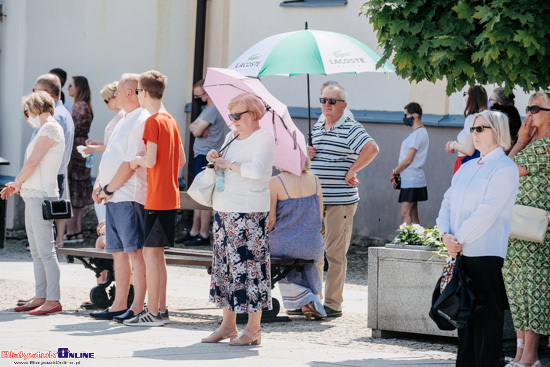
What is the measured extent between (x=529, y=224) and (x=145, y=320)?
317cm

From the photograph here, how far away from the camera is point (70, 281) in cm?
1184

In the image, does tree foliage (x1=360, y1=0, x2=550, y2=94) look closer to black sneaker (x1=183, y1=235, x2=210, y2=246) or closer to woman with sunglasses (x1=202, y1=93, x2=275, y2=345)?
woman with sunglasses (x1=202, y1=93, x2=275, y2=345)

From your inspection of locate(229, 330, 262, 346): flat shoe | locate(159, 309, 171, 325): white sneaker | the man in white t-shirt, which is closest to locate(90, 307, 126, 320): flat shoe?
the man in white t-shirt

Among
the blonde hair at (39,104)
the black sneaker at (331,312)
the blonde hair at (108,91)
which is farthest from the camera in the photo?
the blonde hair at (108,91)

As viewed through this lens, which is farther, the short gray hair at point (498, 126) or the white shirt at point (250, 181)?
the white shirt at point (250, 181)

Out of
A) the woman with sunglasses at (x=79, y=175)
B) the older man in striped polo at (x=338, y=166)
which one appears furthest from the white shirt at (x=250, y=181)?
the woman with sunglasses at (x=79, y=175)

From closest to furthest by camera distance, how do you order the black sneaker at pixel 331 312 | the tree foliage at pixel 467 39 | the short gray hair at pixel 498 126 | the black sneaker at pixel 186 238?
the short gray hair at pixel 498 126
the tree foliage at pixel 467 39
the black sneaker at pixel 331 312
the black sneaker at pixel 186 238

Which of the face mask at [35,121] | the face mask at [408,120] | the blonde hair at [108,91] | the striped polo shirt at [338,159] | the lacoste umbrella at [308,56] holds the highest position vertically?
the lacoste umbrella at [308,56]

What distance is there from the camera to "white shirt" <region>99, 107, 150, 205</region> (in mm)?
9062

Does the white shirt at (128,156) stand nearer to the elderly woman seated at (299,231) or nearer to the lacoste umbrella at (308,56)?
the elderly woman seated at (299,231)

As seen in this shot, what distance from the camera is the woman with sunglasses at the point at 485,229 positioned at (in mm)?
6723

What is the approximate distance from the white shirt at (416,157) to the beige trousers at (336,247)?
4091 mm

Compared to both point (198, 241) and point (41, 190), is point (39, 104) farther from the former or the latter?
point (198, 241)

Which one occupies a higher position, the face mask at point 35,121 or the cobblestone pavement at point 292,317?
the face mask at point 35,121
